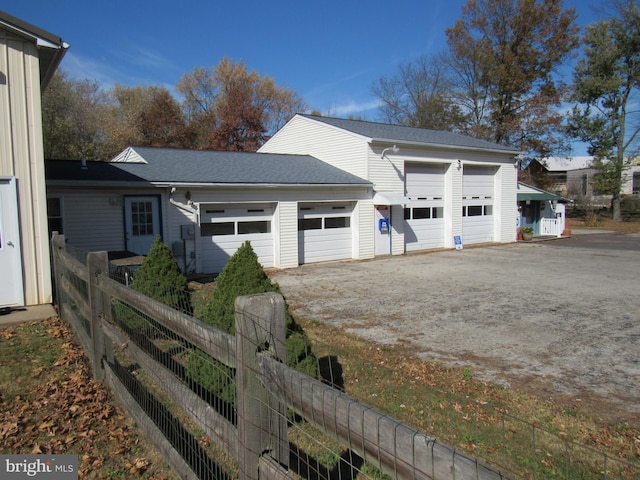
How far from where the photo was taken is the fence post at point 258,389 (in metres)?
2.01

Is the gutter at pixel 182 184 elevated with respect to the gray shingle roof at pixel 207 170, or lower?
lower

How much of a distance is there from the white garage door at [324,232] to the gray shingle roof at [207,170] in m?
1.10

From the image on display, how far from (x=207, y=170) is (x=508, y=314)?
1018cm

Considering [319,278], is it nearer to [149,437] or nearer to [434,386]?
[434,386]

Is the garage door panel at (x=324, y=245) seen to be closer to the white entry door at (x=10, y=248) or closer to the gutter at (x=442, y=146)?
the gutter at (x=442, y=146)

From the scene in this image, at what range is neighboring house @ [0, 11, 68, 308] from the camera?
290 inches

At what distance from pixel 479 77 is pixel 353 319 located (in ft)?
106

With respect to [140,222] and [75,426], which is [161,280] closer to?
[75,426]

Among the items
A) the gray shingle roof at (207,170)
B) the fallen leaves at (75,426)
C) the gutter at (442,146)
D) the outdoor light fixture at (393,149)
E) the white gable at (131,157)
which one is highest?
the gutter at (442,146)

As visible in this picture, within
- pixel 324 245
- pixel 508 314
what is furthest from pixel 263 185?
pixel 508 314

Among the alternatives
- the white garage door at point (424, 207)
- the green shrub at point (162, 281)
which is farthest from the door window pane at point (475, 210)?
the green shrub at point (162, 281)

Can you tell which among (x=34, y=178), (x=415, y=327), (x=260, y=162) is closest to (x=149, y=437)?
(x=415, y=327)

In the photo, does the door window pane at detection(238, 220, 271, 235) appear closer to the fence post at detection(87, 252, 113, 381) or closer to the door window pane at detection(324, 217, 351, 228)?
the door window pane at detection(324, 217, 351, 228)

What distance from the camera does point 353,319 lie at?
27.2 ft
